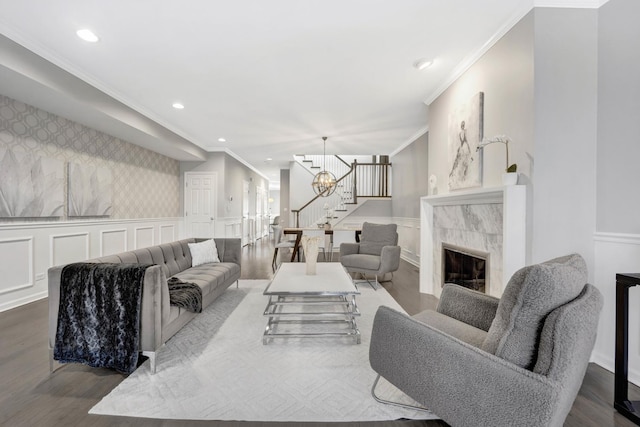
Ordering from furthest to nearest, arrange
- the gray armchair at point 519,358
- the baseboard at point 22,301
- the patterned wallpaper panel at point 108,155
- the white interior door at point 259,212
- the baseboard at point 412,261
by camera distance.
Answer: the white interior door at point 259,212 → the baseboard at point 412,261 → the patterned wallpaper panel at point 108,155 → the baseboard at point 22,301 → the gray armchair at point 519,358

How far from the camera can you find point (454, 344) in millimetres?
1282

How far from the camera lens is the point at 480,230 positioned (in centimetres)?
294

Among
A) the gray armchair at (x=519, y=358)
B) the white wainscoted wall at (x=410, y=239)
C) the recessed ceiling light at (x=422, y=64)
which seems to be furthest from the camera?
the white wainscoted wall at (x=410, y=239)

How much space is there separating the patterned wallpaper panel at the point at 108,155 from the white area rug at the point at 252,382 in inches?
117

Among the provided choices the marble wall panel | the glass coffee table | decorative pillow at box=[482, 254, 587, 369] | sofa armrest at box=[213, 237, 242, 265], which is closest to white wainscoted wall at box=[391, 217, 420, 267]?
the marble wall panel

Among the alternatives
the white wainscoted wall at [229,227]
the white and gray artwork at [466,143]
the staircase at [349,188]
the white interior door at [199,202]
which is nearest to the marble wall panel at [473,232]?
the white and gray artwork at [466,143]

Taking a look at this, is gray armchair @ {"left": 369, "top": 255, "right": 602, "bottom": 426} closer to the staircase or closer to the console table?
the console table

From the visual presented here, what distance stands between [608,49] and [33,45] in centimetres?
479

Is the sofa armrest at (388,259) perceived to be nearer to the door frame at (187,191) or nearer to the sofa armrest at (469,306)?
the sofa armrest at (469,306)

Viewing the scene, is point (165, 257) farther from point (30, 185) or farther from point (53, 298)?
point (30, 185)

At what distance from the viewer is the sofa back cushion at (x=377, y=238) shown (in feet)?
16.4

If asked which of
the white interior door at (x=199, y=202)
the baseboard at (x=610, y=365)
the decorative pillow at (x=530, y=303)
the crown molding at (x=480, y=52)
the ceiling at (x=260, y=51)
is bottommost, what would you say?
the baseboard at (x=610, y=365)

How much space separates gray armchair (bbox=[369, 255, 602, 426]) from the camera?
3.49ft

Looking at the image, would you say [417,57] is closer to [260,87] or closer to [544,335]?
[260,87]
